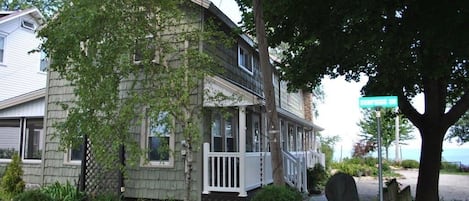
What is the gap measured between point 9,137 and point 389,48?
518 inches

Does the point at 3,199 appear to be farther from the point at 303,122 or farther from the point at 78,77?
the point at 303,122

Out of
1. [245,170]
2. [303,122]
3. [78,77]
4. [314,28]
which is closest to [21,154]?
[78,77]

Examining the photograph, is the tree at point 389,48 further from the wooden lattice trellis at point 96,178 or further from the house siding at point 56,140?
the house siding at point 56,140

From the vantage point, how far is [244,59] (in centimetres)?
1397

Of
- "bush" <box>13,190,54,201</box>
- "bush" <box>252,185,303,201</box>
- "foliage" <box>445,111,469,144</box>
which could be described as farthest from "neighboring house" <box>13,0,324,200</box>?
"foliage" <box>445,111,469,144</box>

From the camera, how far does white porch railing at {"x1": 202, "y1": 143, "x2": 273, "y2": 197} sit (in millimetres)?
9547

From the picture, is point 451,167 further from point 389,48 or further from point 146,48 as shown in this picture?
point 146,48

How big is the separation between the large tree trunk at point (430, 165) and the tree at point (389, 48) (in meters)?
0.02

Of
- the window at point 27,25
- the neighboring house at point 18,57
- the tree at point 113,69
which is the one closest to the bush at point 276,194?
the tree at point 113,69

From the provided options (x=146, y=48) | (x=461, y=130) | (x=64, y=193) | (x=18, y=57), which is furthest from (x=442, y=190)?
(x=18, y=57)

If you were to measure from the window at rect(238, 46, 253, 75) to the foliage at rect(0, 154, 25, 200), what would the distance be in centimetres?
751

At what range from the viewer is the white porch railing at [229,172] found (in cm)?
Answer: 955

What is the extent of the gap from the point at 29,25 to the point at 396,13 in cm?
1893

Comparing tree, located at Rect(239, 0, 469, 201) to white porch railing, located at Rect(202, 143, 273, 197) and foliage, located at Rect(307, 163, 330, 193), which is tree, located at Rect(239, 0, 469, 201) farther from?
foliage, located at Rect(307, 163, 330, 193)
